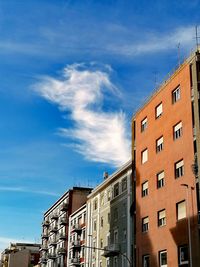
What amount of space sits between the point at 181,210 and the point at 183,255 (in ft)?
12.2

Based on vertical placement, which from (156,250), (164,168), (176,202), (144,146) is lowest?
(156,250)

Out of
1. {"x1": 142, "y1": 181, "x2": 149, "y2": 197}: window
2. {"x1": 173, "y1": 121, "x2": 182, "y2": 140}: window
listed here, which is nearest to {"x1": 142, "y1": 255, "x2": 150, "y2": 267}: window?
{"x1": 142, "y1": 181, "x2": 149, "y2": 197}: window

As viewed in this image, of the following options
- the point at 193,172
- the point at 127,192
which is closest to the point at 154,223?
the point at 193,172

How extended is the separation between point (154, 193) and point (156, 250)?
541 cm

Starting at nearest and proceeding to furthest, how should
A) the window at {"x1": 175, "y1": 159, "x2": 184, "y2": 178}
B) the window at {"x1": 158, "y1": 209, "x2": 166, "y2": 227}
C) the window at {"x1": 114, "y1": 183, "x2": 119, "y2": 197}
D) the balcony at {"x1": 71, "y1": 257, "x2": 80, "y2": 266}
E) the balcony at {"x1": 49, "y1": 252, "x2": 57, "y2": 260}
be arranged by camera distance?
1. the window at {"x1": 175, "y1": 159, "x2": 184, "y2": 178}
2. the window at {"x1": 158, "y1": 209, "x2": 166, "y2": 227}
3. the window at {"x1": 114, "y1": 183, "x2": 119, "y2": 197}
4. the balcony at {"x1": 71, "y1": 257, "x2": 80, "y2": 266}
5. the balcony at {"x1": 49, "y1": 252, "x2": 57, "y2": 260}

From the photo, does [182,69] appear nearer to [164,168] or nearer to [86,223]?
[164,168]

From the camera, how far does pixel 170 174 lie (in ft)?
141

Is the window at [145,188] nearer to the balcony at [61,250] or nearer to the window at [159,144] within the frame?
the window at [159,144]

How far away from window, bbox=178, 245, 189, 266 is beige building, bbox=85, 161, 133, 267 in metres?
11.1

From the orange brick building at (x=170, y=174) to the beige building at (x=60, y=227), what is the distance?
45.7 meters

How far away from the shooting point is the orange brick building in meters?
38.9

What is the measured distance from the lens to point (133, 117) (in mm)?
54438

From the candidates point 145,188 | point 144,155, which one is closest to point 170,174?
point 145,188

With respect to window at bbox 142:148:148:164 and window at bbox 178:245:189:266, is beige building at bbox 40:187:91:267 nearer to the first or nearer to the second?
window at bbox 142:148:148:164
